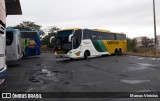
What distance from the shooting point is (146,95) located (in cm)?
888

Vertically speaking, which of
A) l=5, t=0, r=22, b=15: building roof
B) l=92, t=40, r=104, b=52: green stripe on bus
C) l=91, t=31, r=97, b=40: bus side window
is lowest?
l=92, t=40, r=104, b=52: green stripe on bus

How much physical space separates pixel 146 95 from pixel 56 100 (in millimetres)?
2611

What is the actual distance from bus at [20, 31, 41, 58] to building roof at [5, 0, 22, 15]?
4.01 m

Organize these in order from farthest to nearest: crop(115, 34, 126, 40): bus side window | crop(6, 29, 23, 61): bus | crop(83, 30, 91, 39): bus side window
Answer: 1. crop(115, 34, 126, 40): bus side window
2. crop(83, 30, 91, 39): bus side window
3. crop(6, 29, 23, 61): bus

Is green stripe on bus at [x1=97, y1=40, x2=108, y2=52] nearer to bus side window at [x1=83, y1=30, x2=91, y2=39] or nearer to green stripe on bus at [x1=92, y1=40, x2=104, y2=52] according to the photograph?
green stripe on bus at [x1=92, y1=40, x2=104, y2=52]

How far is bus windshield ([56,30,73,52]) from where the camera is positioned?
26672 millimetres

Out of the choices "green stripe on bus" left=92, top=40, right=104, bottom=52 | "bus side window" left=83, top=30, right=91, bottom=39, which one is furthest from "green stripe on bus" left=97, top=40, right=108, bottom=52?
"bus side window" left=83, top=30, right=91, bottom=39

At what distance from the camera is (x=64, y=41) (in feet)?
88.6

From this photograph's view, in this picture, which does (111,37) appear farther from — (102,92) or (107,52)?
(102,92)

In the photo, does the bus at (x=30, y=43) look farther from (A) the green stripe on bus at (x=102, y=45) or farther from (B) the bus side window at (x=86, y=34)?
(B) the bus side window at (x=86, y=34)

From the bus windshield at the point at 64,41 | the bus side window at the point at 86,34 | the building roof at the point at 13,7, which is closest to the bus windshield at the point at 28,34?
the building roof at the point at 13,7

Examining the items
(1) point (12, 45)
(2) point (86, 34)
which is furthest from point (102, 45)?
(1) point (12, 45)

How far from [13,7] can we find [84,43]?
13308 mm

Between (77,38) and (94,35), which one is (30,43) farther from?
(77,38)
